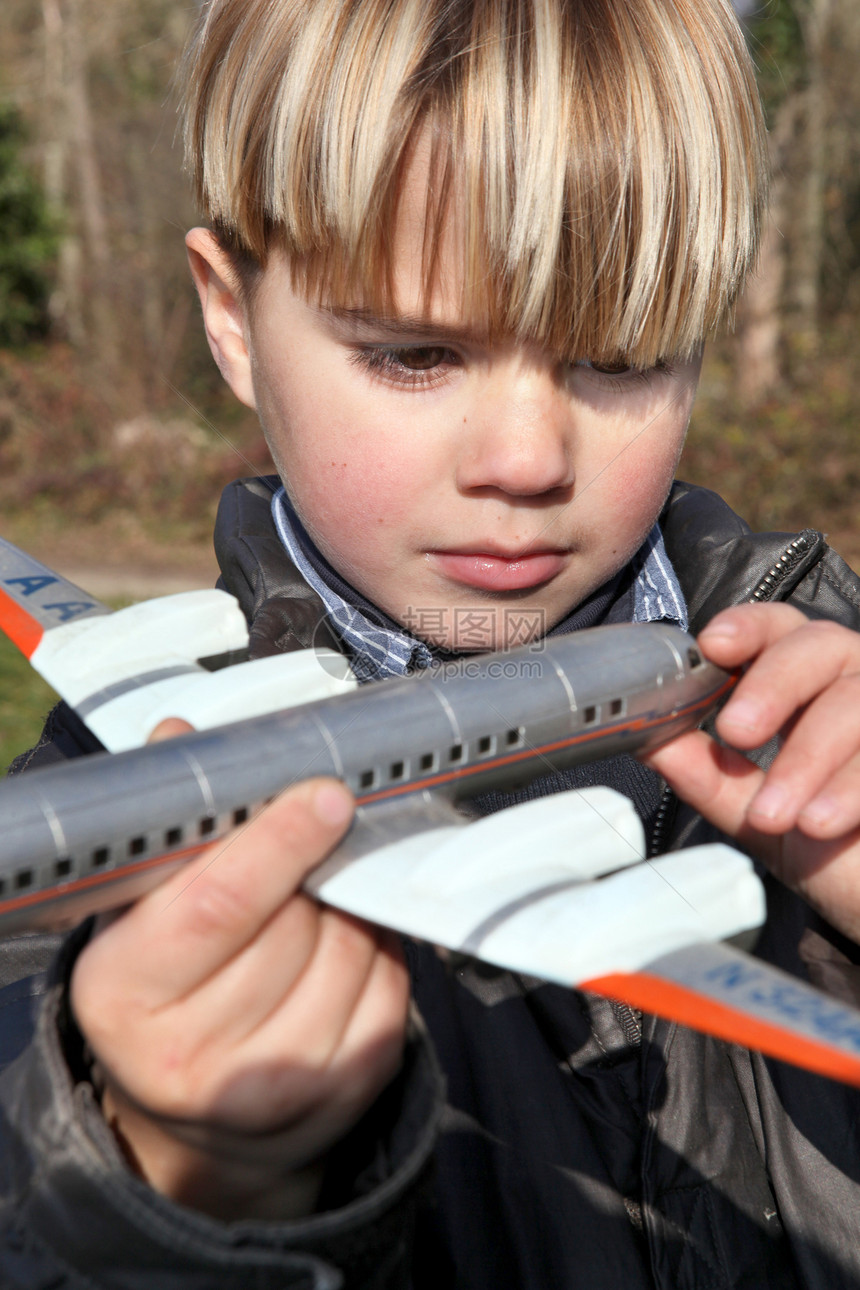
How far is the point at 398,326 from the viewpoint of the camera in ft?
11.9

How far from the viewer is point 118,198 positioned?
→ 113 ft

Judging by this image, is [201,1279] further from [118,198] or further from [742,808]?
[118,198]

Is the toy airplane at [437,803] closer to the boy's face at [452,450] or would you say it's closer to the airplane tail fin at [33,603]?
the airplane tail fin at [33,603]

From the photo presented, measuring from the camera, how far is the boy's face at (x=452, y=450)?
3.63m

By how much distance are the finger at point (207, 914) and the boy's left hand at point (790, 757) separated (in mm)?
1441

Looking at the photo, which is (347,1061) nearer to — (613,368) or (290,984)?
Result: (290,984)

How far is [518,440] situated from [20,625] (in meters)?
2.28

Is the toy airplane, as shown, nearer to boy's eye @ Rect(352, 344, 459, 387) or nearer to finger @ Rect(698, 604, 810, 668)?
finger @ Rect(698, 604, 810, 668)

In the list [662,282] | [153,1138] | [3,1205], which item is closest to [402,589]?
[662,282]

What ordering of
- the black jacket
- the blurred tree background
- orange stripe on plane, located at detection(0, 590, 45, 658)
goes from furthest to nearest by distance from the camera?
the blurred tree background < orange stripe on plane, located at detection(0, 590, 45, 658) < the black jacket

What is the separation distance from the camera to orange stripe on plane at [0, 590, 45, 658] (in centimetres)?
417

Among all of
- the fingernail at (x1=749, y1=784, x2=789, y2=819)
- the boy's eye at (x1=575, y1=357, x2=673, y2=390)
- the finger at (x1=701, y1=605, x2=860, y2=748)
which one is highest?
the boy's eye at (x1=575, y1=357, x2=673, y2=390)

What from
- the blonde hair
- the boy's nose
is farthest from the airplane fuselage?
the blonde hair

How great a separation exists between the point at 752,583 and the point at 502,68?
94.6 inches
